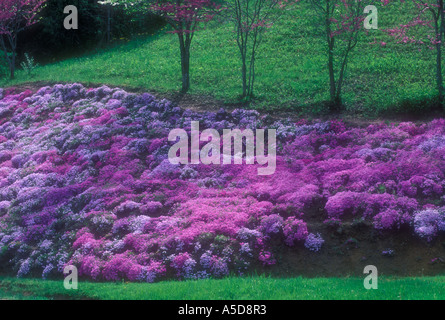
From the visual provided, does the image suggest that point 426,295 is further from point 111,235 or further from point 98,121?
point 98,121

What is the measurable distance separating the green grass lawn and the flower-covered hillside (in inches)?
37.5

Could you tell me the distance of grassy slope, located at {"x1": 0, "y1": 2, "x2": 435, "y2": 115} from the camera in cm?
1744

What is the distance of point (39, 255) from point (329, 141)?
9.56m

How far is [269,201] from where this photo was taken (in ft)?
38.7

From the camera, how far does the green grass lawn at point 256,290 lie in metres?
7.30

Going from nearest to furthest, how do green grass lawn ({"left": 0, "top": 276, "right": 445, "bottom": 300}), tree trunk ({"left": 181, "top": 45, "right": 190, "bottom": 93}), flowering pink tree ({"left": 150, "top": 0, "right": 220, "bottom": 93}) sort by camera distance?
1. green grass lawn ({"left": 0, "top": 276, "right": 445, "bottom": 300})
2. flowering pink tree ({"left": 150, "top": 0, "right": 220, "bottom": 93})
3. tree trunk ({"left": 181, "top": 45, "right": 190, "bottom": 93})

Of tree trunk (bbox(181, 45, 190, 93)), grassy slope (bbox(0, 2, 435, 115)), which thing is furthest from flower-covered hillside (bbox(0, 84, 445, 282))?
tree trunk (bbox(181, 45, 190, 93))

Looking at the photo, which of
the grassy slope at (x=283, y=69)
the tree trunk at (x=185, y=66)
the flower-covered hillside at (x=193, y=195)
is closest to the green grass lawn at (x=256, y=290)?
the flower-covered hillside at (x=193, y=195)

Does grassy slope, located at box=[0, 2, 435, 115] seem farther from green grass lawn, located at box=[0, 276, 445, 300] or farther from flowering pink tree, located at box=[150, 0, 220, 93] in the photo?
green grass lawn, located at box=[0, 276, 445, 300]

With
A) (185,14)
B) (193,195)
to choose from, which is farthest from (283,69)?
(193,195)

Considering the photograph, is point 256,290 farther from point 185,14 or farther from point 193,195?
point 185,14

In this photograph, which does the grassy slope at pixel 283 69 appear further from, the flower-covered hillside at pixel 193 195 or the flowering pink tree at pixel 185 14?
the flower-covered hillside at pixel 193 195

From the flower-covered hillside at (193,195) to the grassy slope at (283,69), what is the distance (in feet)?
7.91
